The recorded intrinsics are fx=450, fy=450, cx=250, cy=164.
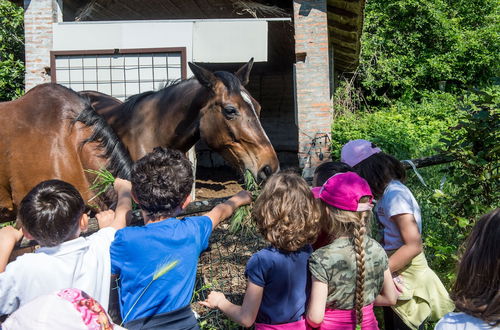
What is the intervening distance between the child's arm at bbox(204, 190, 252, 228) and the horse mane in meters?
1.18

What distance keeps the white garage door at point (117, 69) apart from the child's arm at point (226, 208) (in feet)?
19.2

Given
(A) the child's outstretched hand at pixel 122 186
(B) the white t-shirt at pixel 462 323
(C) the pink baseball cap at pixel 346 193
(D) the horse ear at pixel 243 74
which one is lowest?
(A) the child's outstretched hand at pixel 122 186

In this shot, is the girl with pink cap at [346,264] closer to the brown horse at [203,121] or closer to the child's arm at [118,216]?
the child's arm at [118,216]

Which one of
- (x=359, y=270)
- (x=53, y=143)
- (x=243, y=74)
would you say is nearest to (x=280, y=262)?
(x=359, y=270)

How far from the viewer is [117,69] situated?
8.10 m

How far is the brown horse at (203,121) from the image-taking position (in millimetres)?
3721

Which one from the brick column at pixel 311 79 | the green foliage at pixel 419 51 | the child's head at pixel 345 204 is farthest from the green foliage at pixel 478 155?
the green foliage at pixel 419 51

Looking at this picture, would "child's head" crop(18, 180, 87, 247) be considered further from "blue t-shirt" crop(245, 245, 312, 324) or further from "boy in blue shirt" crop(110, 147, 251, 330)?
"blue t-shirt" crop(245, 245, 312, 324)

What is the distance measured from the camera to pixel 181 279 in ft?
6.75

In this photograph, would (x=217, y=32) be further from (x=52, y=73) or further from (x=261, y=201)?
(x=261, y=201)

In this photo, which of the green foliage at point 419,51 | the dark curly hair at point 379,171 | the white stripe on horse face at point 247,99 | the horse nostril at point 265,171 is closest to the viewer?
the dark curly hair at point 379,171

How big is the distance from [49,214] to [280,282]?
1.01m

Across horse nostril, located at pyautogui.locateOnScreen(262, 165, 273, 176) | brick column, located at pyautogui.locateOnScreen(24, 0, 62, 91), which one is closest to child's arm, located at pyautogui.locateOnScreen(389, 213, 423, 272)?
horse nostril, located at pyautogui.locateOnScreen(262, 165, 273, 176)

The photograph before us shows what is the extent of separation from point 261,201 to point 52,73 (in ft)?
23.5
